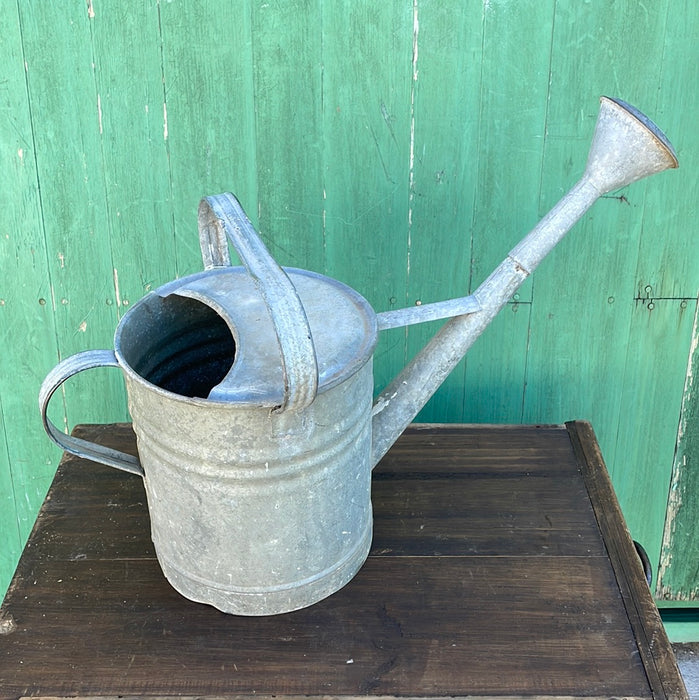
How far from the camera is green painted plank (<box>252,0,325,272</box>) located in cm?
118

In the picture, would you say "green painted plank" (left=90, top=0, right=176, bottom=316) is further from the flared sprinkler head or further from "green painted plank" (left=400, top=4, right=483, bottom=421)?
the flared sprinkler head

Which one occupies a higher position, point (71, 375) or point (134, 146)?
point (134, 146)

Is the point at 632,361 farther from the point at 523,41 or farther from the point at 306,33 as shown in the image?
the point at 306,33

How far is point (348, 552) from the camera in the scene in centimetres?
96

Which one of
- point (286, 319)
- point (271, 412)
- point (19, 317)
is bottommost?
point (19, 317)

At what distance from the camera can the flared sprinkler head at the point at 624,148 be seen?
89cm

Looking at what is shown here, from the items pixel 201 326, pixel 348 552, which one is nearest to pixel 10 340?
pixel 201 326

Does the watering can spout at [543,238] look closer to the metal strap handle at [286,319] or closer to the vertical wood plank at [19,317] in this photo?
the metal strap handle at [286,319]

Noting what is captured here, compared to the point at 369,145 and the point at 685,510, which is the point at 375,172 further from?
the point at 685,510

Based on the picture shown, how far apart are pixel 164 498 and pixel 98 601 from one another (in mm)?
177

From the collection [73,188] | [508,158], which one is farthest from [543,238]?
[73,188]

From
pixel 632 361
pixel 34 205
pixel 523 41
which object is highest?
pixel 523 41

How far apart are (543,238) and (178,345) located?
1.60 ft

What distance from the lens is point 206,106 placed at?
1.22m
